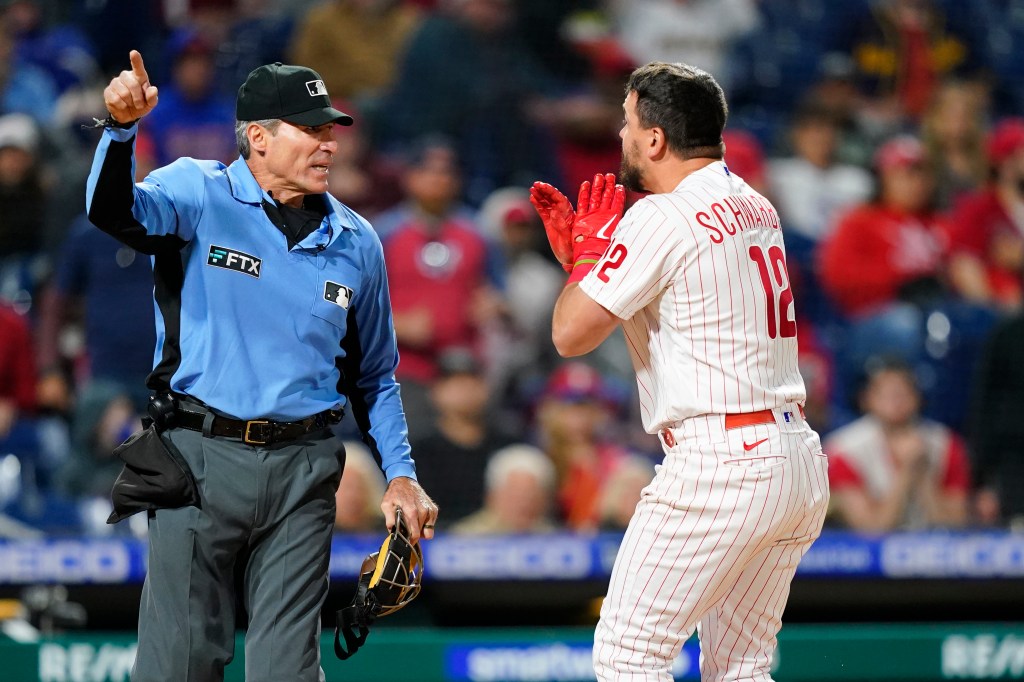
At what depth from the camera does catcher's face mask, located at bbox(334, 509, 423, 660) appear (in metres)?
2.91

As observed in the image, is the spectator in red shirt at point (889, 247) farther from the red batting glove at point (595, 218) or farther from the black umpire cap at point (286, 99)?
the black umpire cap at point (286, 99)

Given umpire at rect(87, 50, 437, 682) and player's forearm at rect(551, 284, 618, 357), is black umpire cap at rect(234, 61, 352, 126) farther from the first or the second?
player's forearm at rect(551, 284, 618, 357)

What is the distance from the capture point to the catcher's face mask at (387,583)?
2.91m

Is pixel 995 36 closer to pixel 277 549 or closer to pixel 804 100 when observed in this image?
pixel 804 100

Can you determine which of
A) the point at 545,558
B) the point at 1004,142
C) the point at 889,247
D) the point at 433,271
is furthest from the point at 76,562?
the point at 1004,142

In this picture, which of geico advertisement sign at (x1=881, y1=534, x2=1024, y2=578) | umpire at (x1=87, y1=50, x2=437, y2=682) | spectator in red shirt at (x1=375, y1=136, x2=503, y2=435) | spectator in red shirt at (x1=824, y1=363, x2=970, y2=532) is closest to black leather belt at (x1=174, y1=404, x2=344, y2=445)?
umpire at (x1=87, y1=50, x2=437, y2=682)

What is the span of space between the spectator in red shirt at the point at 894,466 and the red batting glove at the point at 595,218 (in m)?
3.23

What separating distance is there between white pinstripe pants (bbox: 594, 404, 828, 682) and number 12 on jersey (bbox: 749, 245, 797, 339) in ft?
0.57

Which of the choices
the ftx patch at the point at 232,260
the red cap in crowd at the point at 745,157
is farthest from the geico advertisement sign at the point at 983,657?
the ftx patch at the point at 232,260

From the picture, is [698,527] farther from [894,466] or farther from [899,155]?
[899,155]

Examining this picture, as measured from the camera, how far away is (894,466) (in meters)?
6.03

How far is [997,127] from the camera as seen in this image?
7277 millimetres

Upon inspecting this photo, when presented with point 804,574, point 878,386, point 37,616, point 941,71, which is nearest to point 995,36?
point 941,71

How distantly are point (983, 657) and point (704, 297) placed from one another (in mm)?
3132
